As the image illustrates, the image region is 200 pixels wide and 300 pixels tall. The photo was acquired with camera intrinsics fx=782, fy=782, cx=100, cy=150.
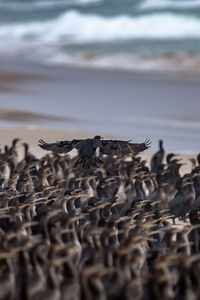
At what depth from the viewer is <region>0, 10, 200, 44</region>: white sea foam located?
62812 millimetres

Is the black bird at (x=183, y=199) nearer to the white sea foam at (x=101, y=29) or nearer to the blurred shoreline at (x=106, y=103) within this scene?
the blurred shoreline at (x=106, y=103)

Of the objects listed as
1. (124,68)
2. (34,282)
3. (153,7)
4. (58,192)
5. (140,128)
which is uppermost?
(153,7)

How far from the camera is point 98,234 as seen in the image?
443 inches

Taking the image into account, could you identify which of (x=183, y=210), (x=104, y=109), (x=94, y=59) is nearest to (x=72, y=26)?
(x=94, y=59)

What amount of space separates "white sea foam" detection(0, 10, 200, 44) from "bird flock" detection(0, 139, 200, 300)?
4390 cm

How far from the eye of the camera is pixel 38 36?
66.6m

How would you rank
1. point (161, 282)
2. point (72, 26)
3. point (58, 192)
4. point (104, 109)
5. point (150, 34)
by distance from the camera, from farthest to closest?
point (72, 26) < point (150, 34) < point (104, 109) < point (58, 192) < point (161, 282)

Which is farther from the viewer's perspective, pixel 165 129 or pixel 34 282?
pixel 165 129

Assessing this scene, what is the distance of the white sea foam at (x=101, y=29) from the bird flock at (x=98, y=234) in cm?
4390

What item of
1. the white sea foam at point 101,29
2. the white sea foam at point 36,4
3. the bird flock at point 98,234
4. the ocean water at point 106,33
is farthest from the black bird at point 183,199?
the white sea foam at point 36,4

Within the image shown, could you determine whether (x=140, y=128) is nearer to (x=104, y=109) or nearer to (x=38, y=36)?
(x=104, y=109)

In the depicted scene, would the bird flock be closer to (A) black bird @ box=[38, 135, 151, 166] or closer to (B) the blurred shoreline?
(A) black bird @ box=[38, 135, 151, 166]

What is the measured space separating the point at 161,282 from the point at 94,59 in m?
38.5

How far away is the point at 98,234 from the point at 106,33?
56.4 m
